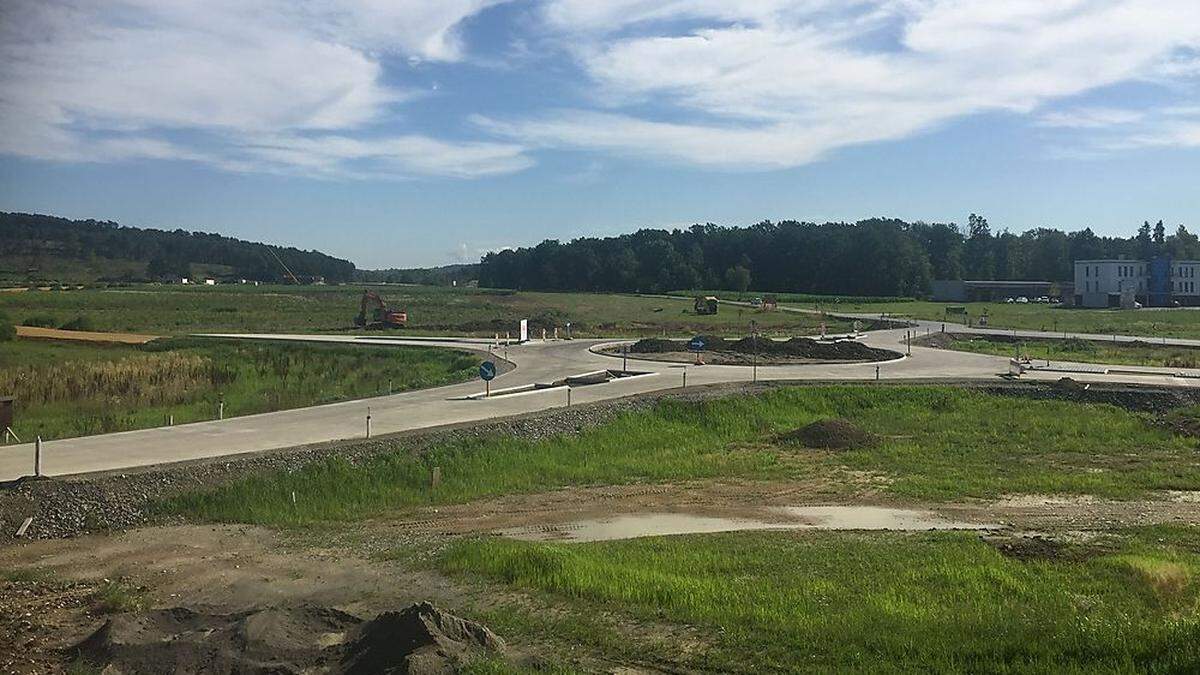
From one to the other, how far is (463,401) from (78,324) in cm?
4237

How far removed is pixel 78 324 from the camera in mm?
62469

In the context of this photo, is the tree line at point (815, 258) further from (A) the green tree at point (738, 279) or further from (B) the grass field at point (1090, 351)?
(B) the grass field at point (1090, 351)

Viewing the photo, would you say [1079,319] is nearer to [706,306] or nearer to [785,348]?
[706,306]

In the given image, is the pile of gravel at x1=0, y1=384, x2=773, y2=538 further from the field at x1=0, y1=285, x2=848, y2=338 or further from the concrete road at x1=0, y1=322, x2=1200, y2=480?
the field at x1=0, y1=285, x2=848, y2=338

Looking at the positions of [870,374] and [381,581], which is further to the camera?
[870,374]

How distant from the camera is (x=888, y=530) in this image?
17.6 metres

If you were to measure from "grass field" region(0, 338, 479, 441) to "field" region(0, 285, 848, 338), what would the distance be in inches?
567

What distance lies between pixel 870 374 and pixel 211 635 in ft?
110

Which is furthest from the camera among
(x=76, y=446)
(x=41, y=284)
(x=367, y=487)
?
(x=41, y=284)

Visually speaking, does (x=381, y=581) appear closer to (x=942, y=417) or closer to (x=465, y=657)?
(x=465, y=657)

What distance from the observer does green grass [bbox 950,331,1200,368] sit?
47438 millimetres

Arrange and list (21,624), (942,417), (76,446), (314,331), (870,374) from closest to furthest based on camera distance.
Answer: (21,624), (76,446), (942,417), (870,374), (314,331)

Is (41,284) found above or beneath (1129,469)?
above

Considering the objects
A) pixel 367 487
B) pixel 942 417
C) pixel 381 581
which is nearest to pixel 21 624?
pixel 381 581
